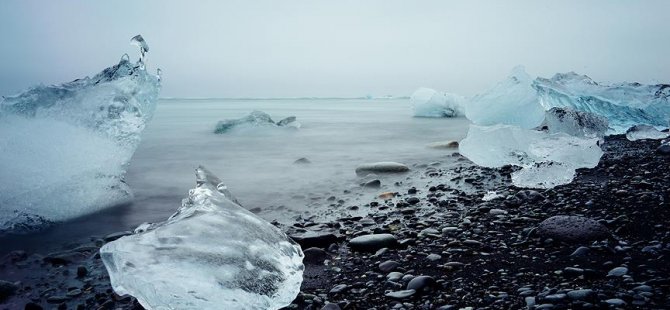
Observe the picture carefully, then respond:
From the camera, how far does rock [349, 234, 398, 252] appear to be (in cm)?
279

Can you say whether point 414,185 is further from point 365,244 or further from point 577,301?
point 577,301

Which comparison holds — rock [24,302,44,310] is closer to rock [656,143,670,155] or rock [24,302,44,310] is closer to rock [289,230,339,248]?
rock [289,230,339,248]

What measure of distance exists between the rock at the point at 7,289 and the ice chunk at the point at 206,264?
3.03 feet

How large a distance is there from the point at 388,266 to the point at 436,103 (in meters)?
14.7

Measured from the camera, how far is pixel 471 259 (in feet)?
8.20

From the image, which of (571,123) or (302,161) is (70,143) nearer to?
(302,161)

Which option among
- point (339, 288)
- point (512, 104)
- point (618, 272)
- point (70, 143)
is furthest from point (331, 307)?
point (512, 104)

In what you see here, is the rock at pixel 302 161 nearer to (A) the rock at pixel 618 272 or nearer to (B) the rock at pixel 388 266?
(B) the rock at pixel 388 266

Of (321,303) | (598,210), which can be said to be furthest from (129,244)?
(598,210)

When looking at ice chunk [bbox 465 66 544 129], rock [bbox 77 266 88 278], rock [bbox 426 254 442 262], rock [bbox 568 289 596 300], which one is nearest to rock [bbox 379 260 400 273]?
rock [bbox 426 254 442 262]

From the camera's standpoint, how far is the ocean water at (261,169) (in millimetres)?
3891

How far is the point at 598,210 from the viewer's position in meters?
3.26

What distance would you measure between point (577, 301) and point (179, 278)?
1.76 m

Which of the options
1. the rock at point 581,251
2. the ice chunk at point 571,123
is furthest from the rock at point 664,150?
the rock at point 581,251
